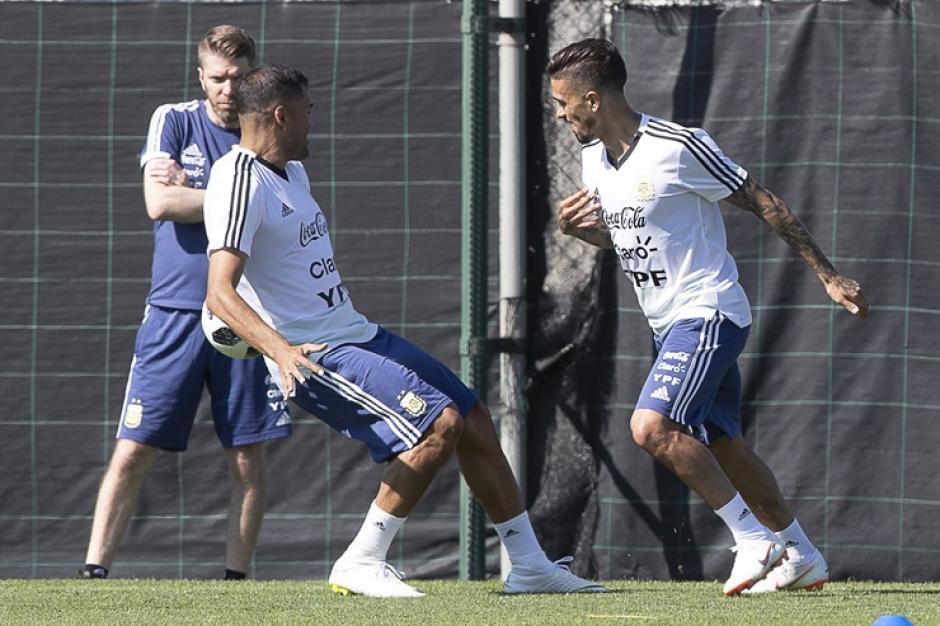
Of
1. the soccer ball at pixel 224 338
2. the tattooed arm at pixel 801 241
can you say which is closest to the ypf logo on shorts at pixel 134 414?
the soccer ball at pixel 224 338

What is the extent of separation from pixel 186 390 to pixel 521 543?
5.93ft

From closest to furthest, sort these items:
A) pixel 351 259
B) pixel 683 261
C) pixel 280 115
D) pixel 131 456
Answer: pixel 280 115 → pixel 683 261 → pixel 131 456 → pixel 351 259

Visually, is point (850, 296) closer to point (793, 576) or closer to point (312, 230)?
point (793, 576)

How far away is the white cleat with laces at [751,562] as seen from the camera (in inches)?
232

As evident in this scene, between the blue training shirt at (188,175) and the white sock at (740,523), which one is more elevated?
the blue training shirt at (188,175)

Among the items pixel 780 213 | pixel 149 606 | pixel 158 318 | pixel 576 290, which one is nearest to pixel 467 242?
pixel 576 290

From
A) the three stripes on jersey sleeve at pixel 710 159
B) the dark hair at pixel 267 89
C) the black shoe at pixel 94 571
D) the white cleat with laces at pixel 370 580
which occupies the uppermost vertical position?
the dark hair at pixel 267 89

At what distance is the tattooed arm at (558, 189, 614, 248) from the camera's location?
632 centimetres

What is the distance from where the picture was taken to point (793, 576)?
20.6ft

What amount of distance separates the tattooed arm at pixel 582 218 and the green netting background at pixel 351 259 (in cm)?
133

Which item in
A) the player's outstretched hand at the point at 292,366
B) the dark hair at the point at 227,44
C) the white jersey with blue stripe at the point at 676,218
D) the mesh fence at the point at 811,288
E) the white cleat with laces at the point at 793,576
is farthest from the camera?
the mesh fence at the point at 811,288

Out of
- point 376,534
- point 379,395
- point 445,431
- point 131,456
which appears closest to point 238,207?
point 379,395

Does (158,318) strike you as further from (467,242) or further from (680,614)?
(680,614)

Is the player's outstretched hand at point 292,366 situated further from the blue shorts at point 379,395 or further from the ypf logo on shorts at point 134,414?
the ypf logo on shorts at point 134,414
